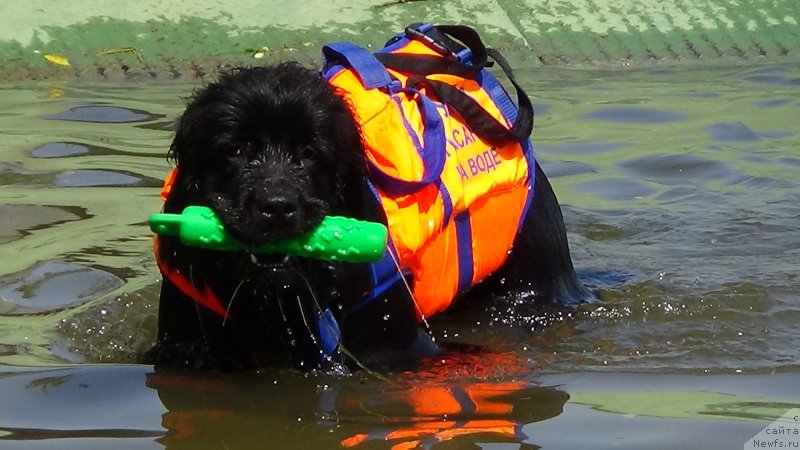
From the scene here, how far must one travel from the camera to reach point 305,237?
371 cm

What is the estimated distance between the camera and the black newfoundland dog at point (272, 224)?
3.73 meters

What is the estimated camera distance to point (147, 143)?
732cm

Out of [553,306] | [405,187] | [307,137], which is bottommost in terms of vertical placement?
[553,306]

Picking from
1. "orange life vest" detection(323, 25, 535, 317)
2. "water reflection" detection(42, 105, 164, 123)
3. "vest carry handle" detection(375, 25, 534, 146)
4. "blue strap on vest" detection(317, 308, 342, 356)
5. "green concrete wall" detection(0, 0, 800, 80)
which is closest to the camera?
"blue strap on vest" detection(317, 308, 342, 356)

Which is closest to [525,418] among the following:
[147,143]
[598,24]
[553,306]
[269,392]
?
[269,392]

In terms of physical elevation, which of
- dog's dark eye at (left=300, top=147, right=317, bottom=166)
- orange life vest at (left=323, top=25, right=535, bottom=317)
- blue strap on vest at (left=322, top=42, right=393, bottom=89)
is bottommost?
orange life vest at (left=323, top=25, right=535, bottom=317)

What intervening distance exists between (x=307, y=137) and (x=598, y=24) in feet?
19.8

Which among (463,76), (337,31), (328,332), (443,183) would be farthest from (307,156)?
(337,31)

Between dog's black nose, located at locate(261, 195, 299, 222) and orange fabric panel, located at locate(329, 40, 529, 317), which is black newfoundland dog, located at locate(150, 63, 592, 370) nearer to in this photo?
dog's black nose, located at locate(261, 195, 299, 222)

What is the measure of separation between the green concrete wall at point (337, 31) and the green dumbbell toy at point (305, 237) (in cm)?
491

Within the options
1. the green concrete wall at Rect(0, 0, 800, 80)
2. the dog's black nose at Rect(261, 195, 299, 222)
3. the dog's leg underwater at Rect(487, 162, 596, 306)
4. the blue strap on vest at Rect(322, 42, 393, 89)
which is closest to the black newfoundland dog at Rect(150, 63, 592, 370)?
the dog's black nose at Rect(261, 195, 299, 222)

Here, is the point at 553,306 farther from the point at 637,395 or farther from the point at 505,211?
the point at 637,395

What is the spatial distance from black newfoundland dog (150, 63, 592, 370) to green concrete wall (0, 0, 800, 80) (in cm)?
463

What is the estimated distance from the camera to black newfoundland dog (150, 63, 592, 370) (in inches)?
147
